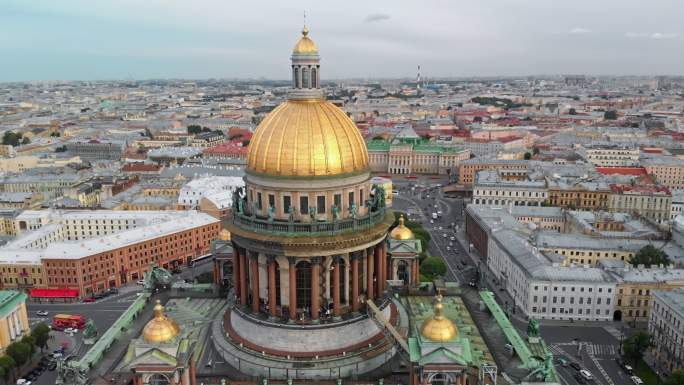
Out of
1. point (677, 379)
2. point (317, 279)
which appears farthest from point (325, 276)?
point (677, 379)

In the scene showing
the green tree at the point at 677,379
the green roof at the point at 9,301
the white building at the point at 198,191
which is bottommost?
the green tree at the point at 677,379

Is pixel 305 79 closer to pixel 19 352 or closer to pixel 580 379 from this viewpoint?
pixel 580 379

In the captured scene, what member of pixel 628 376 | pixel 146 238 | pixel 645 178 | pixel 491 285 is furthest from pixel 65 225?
pixel 645 178

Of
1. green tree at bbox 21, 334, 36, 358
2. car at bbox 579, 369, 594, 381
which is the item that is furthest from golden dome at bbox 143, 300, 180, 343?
car at bbox 579, 369, 594, 381

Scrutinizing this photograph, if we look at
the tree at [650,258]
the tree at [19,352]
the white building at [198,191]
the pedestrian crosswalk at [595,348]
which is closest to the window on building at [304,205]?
the tree at [19,352]

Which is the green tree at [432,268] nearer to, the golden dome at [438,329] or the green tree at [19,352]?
the green tree at [19,352]

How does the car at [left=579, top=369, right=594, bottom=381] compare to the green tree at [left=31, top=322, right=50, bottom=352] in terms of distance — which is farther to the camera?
the green tree at [left=31, top=322, right=50, bottom=352]

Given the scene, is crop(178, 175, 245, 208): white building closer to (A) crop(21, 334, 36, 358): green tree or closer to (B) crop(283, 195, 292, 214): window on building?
(A) crop(21, 334, 36, 358): green tree

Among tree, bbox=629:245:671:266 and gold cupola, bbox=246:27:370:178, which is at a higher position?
gold cupola, bbox=246:27:370:178
